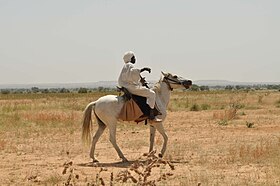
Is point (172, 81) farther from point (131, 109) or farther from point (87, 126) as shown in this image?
point (87, 126)

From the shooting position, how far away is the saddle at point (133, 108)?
1241 cm

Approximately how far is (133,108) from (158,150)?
290cm

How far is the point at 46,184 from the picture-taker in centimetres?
963

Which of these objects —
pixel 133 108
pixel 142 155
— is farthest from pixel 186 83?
pixel 142 155

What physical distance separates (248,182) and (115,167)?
3.48 metres

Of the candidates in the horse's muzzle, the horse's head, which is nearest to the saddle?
the horse's head

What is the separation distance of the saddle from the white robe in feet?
0.42

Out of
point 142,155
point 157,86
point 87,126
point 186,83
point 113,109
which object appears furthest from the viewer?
point 186,83

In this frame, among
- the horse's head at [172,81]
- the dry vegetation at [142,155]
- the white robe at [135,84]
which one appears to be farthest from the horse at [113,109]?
the dry vegetation at [142,155]

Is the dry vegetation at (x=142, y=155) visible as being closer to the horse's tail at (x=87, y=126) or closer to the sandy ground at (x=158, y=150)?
the sandy ground at (x=158, y=150)

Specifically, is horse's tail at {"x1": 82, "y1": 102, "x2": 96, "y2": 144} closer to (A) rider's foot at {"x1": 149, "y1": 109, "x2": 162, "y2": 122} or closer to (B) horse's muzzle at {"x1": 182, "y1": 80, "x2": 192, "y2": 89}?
(A) rider's foot at {"x1": 149, "y1": 109, "x2": 162, "y2": 122}

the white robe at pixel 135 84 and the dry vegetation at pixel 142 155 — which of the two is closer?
the dry vegetation at pixel 142 155

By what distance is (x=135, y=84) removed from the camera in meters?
12.4

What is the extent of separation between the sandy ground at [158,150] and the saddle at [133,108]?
3.60 ft
